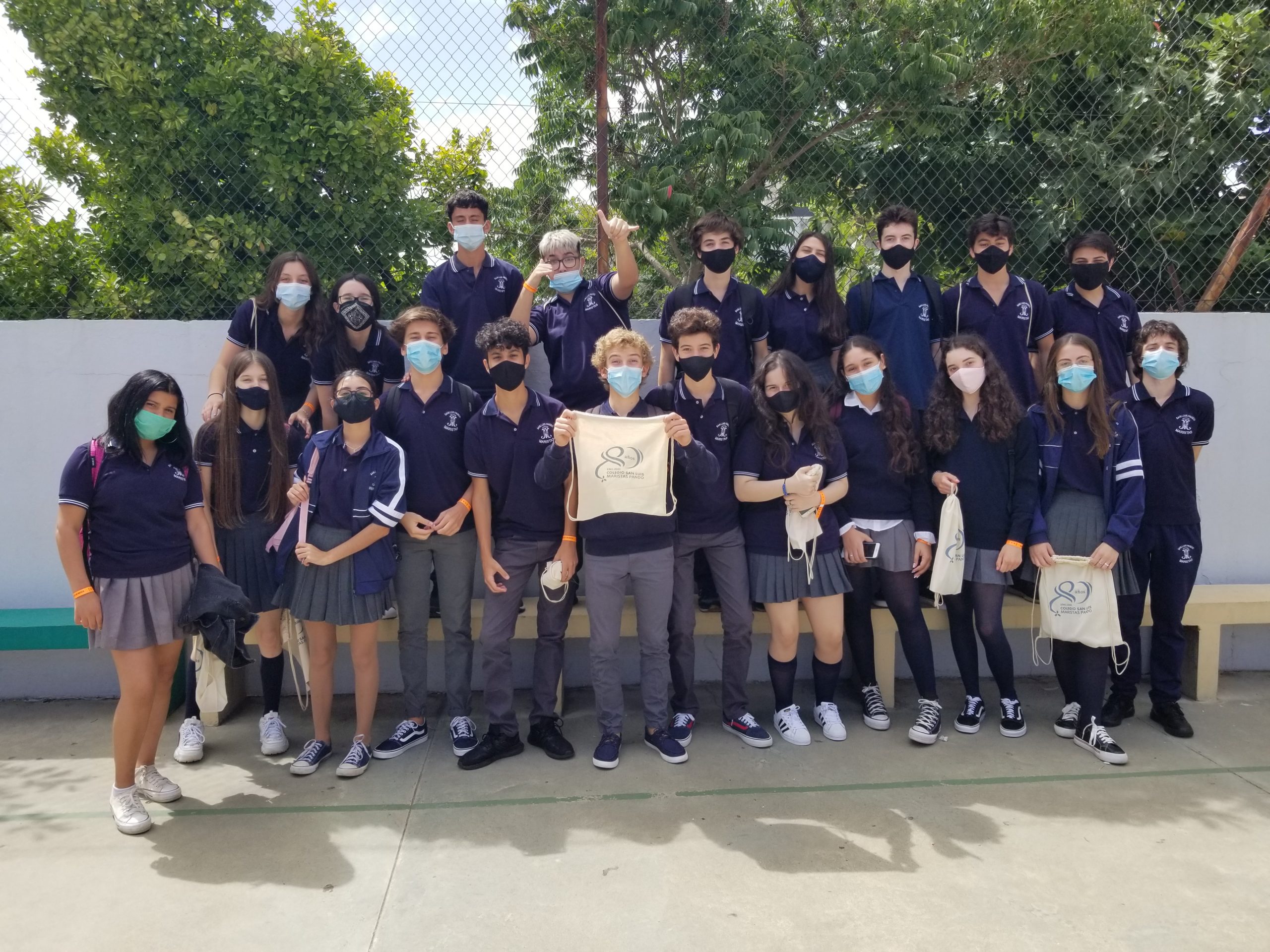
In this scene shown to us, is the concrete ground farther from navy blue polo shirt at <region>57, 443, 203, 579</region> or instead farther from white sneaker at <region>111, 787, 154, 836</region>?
navy blue polo shirt at <region>57, 443, 203, 579</region>

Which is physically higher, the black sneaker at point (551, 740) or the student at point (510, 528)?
the student at point (510, 528)

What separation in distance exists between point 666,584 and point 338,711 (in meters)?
1.87

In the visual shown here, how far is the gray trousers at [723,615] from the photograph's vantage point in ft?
13.1

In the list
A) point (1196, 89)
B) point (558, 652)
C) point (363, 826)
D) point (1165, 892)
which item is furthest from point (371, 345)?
point (1196, 89)

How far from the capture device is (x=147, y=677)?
11.3 feet

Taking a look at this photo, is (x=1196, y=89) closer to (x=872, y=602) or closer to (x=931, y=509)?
(x=931, y=509)

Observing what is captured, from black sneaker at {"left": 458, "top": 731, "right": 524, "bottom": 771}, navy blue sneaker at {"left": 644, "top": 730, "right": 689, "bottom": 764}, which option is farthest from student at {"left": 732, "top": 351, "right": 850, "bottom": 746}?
black sneaker at {"left": 458, "top": 731, "right": 524, "bottom": 771}

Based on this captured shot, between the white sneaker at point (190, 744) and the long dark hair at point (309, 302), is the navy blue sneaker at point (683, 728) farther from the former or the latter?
Result: the long dark hair at point (309, 302)

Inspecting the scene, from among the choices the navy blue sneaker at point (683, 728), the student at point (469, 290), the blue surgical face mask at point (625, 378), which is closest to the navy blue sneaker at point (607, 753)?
the navy blue sneaker at point (683, 728)

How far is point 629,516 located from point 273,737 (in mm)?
1843

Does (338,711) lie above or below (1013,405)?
below

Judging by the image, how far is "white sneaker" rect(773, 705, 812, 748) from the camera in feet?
13.2

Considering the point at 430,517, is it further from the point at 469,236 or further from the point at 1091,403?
the point at 1091,403

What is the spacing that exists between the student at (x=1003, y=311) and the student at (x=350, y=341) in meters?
Answer: 2.67
